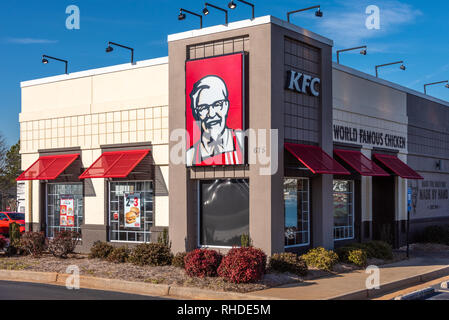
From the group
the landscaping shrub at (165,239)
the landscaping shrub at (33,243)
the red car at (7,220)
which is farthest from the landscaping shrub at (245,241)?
the red car at (7,220)

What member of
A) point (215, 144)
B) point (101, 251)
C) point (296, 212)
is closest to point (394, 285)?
point (296, 212)

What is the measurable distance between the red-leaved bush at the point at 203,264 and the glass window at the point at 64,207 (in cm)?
912

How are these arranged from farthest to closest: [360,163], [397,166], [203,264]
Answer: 1. [397,166]
2. [360,163]
3. [203,264]

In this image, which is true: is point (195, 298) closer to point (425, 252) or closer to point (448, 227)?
point (425, 252)

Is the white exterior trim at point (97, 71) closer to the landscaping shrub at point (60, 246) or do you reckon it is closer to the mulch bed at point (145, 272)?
the landscaping shrub at point (60, 246)

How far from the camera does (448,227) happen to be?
2830 centimetres

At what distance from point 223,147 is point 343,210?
23.4 ft

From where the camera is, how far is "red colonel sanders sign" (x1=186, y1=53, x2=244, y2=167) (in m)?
18.2

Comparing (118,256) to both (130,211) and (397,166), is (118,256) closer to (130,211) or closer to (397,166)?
(130,211)

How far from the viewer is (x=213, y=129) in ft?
61.4

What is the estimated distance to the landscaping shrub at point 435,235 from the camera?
27188 mm

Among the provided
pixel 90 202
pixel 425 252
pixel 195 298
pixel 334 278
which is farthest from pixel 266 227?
pixel 425 252

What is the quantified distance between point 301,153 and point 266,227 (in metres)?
2.82

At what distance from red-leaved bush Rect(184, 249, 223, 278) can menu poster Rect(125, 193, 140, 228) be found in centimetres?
620
